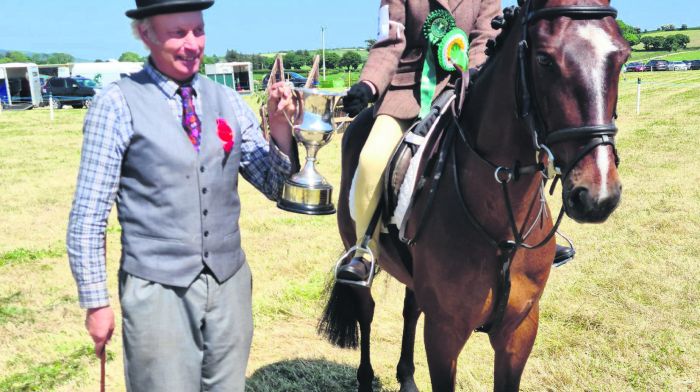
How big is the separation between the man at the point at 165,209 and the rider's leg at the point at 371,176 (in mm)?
1012

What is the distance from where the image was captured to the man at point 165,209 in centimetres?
210

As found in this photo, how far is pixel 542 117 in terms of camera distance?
6.77ft

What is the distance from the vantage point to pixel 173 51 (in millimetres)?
2135

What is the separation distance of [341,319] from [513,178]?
95.0 inches

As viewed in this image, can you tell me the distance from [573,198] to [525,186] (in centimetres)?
57

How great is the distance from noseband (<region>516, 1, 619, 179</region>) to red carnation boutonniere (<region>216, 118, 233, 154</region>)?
1.14 metres

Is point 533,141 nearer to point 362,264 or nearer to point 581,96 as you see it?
point 581,96

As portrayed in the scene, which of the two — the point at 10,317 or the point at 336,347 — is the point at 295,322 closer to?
the point at 336,347

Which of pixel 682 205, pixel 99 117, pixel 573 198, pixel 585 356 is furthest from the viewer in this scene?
pixel 682 205

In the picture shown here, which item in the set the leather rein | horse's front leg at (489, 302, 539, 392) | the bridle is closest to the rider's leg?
the leather rein

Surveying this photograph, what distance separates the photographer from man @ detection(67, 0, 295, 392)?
2096 millimetres

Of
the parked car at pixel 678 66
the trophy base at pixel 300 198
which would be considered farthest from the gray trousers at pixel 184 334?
the parked car at pixel 678 66

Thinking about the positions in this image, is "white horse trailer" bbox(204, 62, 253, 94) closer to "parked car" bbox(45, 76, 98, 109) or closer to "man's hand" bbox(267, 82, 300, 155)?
"parked car" bbox(45, 76, 98, 109)

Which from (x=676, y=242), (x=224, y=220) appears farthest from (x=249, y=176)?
(x=676, y=242)
